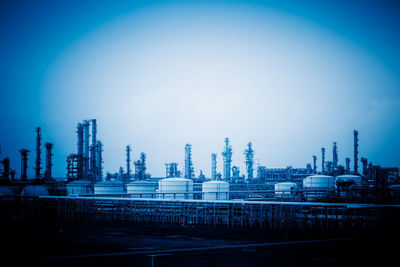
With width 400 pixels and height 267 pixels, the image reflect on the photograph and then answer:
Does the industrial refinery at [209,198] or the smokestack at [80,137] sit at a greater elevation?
the smokestack at [80,137]

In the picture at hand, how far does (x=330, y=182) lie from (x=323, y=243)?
138ft

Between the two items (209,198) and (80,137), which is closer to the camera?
(209,198)

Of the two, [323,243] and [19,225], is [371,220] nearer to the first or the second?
[323,243]

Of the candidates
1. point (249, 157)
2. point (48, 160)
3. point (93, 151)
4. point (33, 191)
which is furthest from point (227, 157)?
point (33, 191)

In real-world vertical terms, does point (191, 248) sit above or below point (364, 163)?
above

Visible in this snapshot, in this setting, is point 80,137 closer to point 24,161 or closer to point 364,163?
point 24,161

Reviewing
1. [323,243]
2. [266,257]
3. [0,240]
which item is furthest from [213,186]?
[323,243]

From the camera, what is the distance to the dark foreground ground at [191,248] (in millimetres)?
5531

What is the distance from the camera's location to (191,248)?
19.6 feet

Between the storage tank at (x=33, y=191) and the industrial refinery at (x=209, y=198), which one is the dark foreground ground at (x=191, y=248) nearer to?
the industrial refinery at (x=209, y=198)

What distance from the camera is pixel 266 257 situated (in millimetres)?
9570

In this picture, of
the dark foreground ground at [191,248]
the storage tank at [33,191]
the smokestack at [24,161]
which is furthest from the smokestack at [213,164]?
the dark foreground ground at [191,248]

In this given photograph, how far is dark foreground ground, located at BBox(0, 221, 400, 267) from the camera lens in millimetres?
5531

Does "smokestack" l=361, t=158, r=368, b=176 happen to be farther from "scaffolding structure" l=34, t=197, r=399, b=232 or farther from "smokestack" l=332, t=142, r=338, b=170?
"scaffolding structure" l=34, t=197, r=399, b=232
